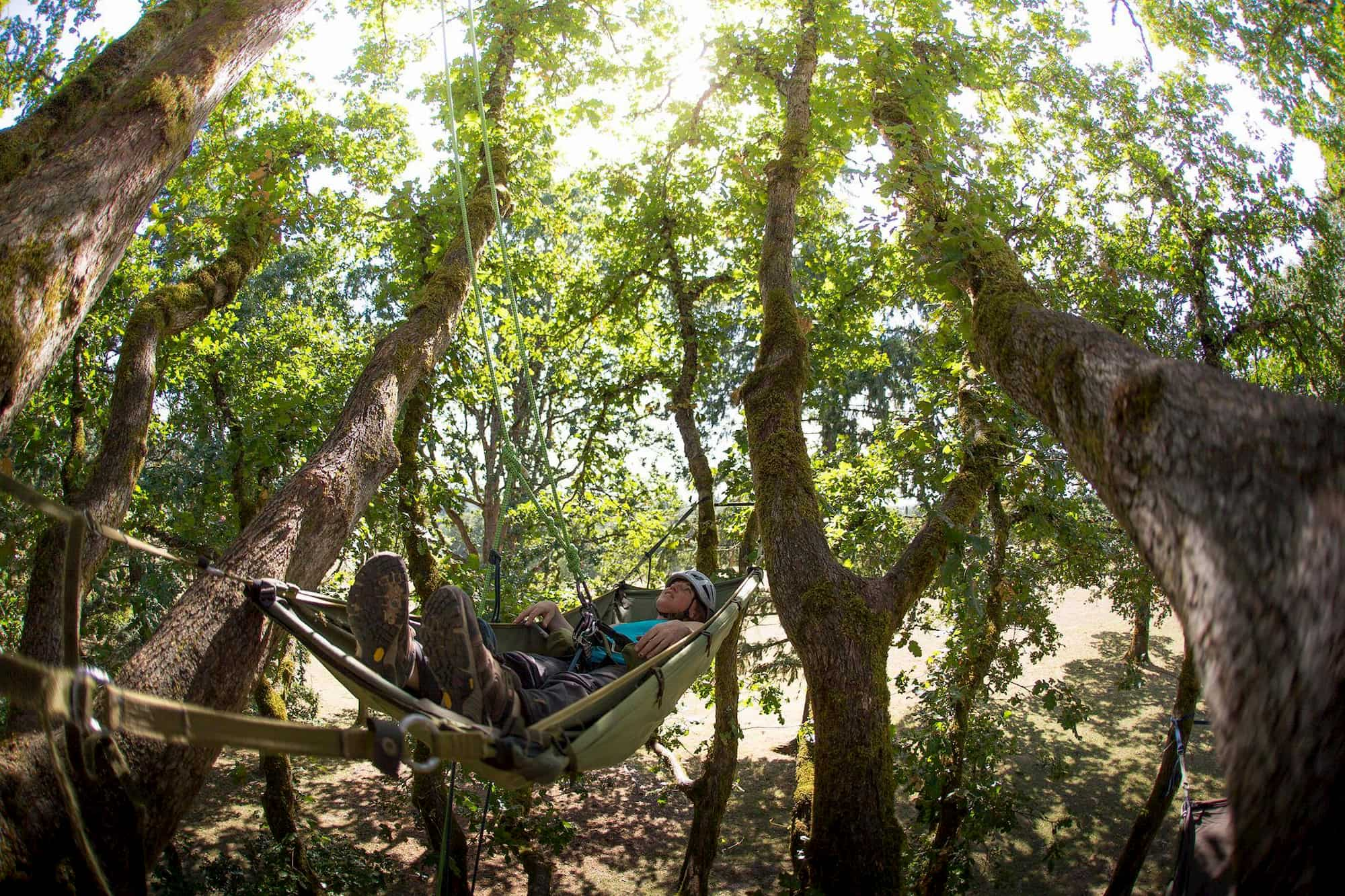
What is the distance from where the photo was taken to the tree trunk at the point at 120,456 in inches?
134

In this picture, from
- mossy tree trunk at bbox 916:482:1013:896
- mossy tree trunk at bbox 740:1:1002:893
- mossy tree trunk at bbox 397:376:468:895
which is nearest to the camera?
mossy tree trunk at bbox 740:1:1002:893

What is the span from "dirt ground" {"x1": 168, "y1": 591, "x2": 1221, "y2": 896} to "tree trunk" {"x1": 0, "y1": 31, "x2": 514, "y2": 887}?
10.6 feet

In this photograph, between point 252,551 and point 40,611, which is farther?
point 40,611

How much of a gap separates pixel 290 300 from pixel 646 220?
1002 cm

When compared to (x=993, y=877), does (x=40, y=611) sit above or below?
above

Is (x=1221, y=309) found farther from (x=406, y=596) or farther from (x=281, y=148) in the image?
(x=281, y=148)

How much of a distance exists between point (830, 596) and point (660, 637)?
713mm

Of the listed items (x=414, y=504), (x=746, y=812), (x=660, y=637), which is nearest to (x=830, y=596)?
(x=660, y=637)

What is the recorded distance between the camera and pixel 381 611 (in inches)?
89.9

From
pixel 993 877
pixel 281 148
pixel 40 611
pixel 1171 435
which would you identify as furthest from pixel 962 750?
pixel 281 148

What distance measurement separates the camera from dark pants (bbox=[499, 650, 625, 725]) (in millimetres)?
2414

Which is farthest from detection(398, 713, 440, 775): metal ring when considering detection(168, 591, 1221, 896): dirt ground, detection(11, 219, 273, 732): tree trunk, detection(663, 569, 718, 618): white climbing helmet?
detection(168, 591, 1221, 896): dirt ground

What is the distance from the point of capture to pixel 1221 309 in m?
6.29

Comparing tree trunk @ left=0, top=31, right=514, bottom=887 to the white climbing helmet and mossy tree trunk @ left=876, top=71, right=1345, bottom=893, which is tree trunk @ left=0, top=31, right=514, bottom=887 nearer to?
the white climbing helmet
